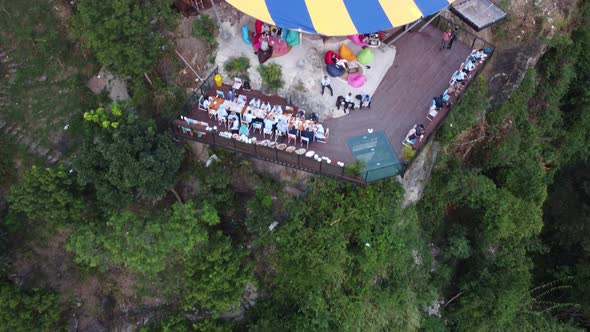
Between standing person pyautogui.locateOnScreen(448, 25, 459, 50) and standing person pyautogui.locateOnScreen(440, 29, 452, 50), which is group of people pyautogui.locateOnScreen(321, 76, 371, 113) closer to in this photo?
standing person pyautogui.locateOnScreen(440, 29, 452, 50)

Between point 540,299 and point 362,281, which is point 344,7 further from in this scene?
point 540,299

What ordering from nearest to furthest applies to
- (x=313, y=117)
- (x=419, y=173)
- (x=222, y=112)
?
(x=222, y=112)
(x=313, y=117)
(x=419, y=173)

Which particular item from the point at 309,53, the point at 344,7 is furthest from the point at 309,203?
the point at 344,7

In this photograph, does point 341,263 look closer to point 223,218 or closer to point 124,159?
point 223,218

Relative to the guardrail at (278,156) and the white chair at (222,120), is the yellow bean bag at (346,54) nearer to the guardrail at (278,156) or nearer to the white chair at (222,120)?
the guardrail at (278,156)

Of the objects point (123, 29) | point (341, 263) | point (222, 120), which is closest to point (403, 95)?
point (341, 263)

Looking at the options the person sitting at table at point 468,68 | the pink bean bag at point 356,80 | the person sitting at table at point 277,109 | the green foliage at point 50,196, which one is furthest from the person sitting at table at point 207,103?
the person sitting at table at point 468,68
